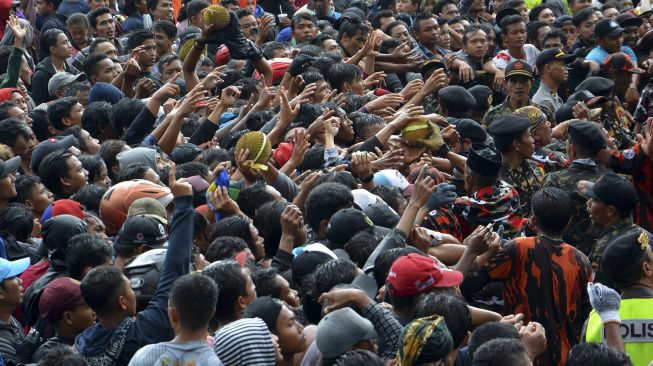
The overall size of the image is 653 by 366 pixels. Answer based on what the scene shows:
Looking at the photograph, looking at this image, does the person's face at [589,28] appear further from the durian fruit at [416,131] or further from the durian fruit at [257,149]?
the durian fruit at [257,149]

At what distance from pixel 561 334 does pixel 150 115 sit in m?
4.13

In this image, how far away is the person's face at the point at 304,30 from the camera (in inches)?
572

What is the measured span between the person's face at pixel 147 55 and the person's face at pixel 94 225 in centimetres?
487

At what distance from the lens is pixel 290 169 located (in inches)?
360

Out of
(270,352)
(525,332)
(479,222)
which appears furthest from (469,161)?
(270,352)

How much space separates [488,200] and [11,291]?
2936mm

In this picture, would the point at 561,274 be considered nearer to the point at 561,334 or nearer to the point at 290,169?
the point at 561,334

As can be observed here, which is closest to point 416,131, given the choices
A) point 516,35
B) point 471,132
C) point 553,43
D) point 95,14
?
point 471,132

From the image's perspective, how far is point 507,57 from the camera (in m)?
13.7

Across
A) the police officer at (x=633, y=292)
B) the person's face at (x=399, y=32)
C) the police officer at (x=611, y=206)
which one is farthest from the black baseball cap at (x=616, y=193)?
the person's face at (x=399, y=32)

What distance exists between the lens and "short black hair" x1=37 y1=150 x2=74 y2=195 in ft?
28.7

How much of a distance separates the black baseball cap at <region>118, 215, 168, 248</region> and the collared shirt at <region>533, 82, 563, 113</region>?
18.9 ft

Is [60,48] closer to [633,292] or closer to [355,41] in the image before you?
[355,41]

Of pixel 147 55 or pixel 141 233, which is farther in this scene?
pixel 147 55
